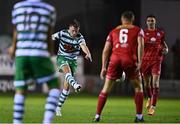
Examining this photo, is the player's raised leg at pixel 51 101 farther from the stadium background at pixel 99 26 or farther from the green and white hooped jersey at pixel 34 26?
the stadium background at pixel 99 26

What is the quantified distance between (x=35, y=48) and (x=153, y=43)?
21.6 ft

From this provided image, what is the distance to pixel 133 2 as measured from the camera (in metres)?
29.4

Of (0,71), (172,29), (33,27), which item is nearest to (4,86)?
(0,71)

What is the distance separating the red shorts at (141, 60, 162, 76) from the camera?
16.4 meters

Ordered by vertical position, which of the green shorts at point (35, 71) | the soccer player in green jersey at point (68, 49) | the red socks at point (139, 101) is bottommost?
the red socks at point (139, 101)

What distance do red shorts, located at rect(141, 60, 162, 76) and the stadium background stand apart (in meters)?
10.5

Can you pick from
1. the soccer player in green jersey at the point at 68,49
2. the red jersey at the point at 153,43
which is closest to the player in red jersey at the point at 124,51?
the soccer player in green jersey at the point at 68,49

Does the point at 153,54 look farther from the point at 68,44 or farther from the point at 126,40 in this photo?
the point at 126,40

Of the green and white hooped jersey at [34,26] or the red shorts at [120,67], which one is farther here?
the red shorts at [120,67]

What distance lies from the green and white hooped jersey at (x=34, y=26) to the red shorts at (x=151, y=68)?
6.55 metres

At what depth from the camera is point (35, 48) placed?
33.3 feet

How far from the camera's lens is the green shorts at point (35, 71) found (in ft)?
33.4

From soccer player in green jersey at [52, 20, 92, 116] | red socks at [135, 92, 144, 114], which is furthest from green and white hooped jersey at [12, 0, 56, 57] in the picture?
soccer player in green jersey at [52, 20, 92, 116]

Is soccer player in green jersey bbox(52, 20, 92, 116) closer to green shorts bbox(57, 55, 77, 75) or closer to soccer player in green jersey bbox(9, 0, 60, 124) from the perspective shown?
green shorts bbox(57, 55, 77, 75)
